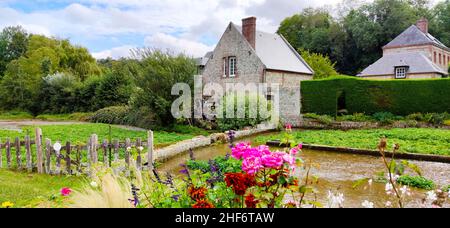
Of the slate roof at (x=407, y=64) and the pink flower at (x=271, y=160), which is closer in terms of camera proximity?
the pink flower at (x=271, y=160)

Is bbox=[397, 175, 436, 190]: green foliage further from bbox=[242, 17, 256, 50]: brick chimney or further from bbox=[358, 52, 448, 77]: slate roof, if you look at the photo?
bbox=[358, 52, 448, 77]: slate roof

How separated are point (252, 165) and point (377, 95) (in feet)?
71.4

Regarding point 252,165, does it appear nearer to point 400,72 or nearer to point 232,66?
point 232,66

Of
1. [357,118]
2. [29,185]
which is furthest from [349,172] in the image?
[357,118]

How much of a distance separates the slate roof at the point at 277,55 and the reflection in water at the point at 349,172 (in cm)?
1517

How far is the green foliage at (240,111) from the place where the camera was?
733 inches

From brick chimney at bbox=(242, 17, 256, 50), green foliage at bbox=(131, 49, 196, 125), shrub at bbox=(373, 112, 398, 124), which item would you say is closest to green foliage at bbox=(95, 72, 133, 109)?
brick chimney at bbox=(242, 17, 256, 50)

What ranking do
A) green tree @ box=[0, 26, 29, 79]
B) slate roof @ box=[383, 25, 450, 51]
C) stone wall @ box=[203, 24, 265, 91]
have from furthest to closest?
green tree @ box=[0, 26, 29, 79]
slate roof @ box=[383, 25, 450, 51]
stone wall @ box=[203, 24, 265, 91]

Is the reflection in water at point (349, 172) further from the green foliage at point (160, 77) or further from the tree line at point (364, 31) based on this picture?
the tree line at point (364, 31)

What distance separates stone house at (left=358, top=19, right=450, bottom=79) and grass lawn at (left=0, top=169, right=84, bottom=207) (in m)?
32.3

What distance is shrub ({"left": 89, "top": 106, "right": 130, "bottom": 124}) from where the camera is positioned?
75.6ft

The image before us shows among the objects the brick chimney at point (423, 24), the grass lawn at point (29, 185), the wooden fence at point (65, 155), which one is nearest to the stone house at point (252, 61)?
the wooden fence at point (65, 155)

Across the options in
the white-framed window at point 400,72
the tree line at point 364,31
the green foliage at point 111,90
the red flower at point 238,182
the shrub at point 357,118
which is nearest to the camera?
the red flower at point 238,182

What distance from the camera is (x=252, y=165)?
2746 mm
